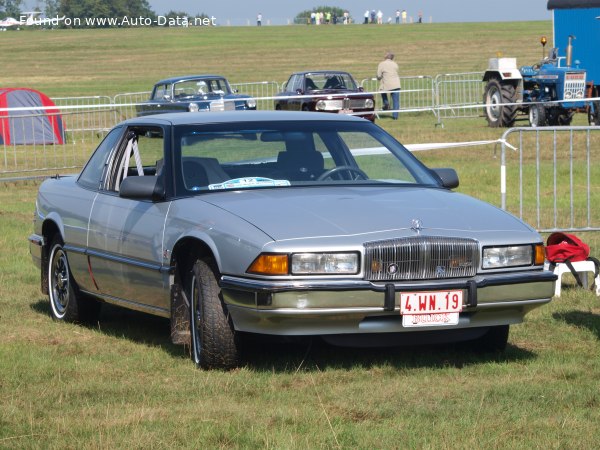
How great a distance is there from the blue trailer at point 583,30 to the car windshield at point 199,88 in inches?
303

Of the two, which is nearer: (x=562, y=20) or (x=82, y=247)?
(x=82, y=247)

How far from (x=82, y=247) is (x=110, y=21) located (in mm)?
131206

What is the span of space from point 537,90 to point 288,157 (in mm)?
21767

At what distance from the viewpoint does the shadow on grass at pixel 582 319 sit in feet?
26.9

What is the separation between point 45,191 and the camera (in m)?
9.22

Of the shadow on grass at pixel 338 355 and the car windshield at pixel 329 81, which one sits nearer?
the shadow on grass at pixel 338 355

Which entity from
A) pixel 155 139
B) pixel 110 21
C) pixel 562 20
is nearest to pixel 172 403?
pixel 155 139

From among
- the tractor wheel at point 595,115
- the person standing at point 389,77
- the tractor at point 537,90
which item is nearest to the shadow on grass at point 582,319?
the tractor at point 537,90

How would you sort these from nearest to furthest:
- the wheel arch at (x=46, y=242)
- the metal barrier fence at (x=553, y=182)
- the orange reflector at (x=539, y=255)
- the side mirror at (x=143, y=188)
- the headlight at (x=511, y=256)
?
the headlight at (x=511, y=256) < the orange reflector at (x=539, y=255) < the side mirror at (x=143, y=188) < the wheel arch at (x=46, y=242) < the metal barrier fence at (x=553, y=182)

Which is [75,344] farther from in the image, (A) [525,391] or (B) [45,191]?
(A) [525,391]

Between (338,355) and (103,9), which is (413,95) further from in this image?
(103,9)

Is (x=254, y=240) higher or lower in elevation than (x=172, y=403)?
higher

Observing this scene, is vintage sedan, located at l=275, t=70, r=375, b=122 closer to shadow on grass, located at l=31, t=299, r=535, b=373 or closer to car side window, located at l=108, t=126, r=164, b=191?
car side window, located at l=108, t=126, r=164, b=191

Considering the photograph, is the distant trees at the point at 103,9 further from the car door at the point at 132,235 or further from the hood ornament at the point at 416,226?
the hood ornament at the point at 416,226
